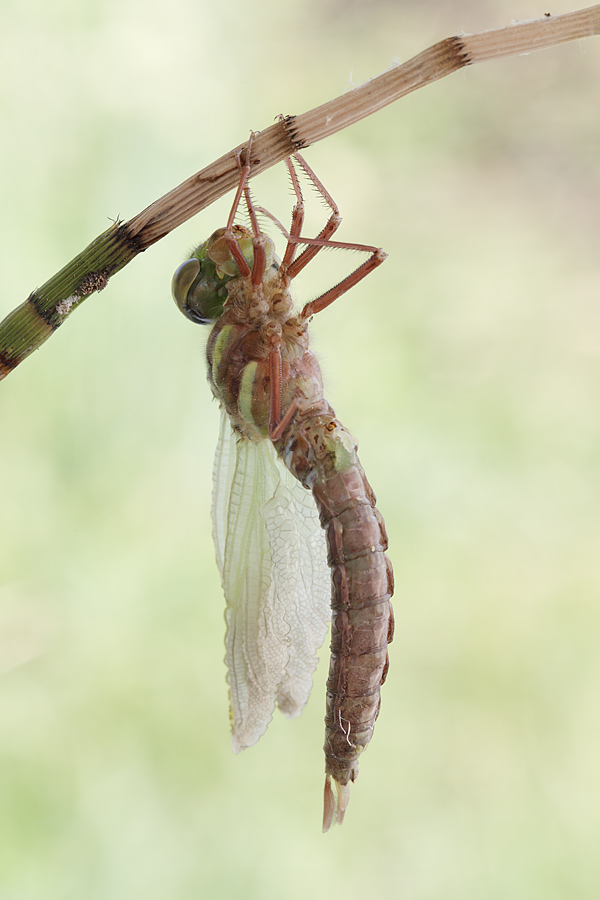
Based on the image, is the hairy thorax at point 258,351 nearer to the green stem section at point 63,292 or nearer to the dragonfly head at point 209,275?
the dragonfly head at point 209,275

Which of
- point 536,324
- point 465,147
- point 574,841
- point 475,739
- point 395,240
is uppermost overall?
point 465,147

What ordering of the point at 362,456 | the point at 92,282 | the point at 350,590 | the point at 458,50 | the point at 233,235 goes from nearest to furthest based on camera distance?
1. the point at 458,50
2. the point at 92,282
3. the point at 350,590
4. the point at 233,235
5. the point at 362,456

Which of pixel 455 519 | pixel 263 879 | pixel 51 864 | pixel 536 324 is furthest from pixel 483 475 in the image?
pixel 51 864

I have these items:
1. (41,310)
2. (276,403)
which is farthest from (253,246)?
(41,310)

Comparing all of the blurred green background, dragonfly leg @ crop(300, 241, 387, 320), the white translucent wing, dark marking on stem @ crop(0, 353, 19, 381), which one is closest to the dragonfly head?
dragonfly leg @ crop(300, 241, 387, 320)

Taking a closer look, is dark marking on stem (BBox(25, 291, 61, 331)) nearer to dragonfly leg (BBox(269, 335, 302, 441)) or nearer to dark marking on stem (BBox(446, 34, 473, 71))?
dragonfly leg (BBox(269, 335, 302, 441))

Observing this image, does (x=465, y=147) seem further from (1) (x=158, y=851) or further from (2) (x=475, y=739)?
(1) (x=158, y=851)

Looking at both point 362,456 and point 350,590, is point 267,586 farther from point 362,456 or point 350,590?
A: point 362,456

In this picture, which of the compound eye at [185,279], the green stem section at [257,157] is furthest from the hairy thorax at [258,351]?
the green stem section at [257,157]
